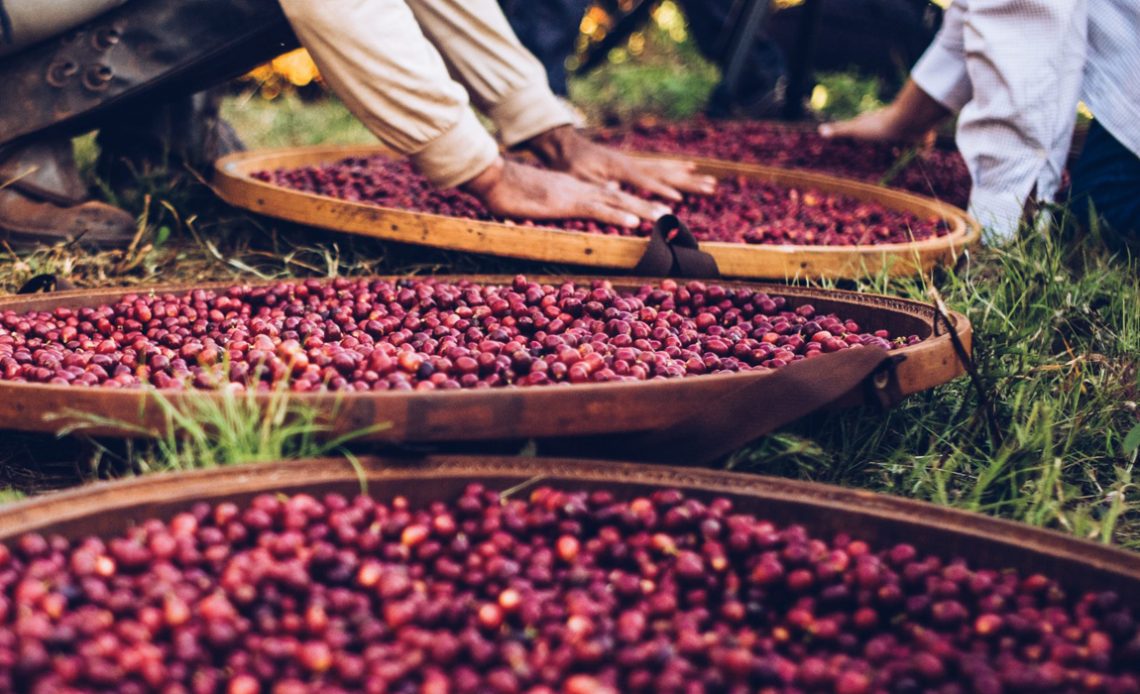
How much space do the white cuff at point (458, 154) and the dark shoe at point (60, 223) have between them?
1033 millimetres

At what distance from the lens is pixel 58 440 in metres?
1.74

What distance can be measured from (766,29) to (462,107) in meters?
4.72

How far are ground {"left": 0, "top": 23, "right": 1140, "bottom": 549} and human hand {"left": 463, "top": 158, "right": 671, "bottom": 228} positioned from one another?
161mm

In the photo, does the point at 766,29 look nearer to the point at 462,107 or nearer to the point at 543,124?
the point at 543,124

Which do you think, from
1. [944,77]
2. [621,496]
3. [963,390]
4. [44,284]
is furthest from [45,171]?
[944,77]

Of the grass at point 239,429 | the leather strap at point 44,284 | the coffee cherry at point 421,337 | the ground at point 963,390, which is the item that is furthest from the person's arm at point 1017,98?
the leather strap at point 44,284

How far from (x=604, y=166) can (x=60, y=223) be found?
1700 millimetres

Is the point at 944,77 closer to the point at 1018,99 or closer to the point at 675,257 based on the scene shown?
the point at 1018,99

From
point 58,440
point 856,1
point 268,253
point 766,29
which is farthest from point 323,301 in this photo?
point 766,29

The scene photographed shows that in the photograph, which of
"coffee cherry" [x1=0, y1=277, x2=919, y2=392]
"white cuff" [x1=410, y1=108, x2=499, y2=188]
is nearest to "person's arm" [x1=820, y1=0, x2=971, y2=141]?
"white cuff" [x1=410, y1=108, x2=499, y2=188]

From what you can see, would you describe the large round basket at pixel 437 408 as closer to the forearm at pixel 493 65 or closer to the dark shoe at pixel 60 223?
the dark shoe at pixel 60 223

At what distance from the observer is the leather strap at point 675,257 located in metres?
2.31

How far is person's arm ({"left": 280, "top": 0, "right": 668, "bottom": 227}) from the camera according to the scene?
237 centimetres

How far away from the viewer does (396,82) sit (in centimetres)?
244
